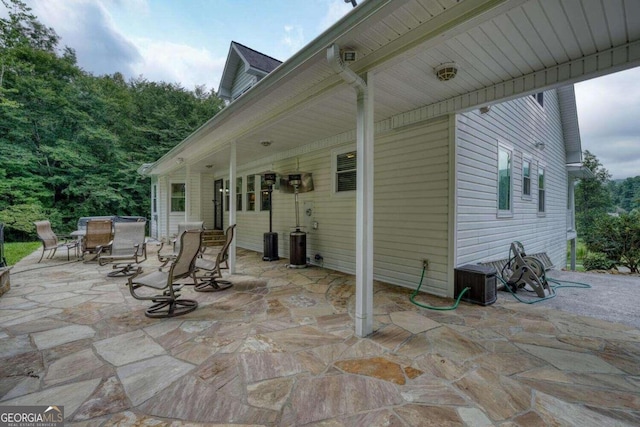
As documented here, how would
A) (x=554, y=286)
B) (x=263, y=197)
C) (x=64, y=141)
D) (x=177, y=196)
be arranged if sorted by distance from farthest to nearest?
(x=64, y=141) < (x=177, y=196) < (x=263, y=197) < (x=554, y=286)

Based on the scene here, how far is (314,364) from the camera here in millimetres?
2361

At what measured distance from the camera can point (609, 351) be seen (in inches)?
102

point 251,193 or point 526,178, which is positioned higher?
point 526,178

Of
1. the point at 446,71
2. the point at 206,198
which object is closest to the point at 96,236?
the point at 206,198

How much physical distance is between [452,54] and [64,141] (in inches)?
675

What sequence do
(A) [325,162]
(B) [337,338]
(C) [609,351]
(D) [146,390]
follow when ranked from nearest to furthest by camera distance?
(D) [146,390]
(C) [609,351]
(B) [337,338]
(A) [325,162]

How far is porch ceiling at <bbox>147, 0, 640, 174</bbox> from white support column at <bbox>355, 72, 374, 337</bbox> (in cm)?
40

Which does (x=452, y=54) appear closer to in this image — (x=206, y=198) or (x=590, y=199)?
(x=206, y=198)

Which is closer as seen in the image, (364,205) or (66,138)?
(364,205)

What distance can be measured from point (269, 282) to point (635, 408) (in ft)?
14.6

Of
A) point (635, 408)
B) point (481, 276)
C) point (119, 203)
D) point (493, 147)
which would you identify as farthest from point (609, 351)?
point (119, 203)

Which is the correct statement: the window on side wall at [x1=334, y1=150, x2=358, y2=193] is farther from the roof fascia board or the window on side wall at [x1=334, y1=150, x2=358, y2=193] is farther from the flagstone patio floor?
the flagstone patio floor

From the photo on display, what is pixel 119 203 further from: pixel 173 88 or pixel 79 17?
pixel 79 17

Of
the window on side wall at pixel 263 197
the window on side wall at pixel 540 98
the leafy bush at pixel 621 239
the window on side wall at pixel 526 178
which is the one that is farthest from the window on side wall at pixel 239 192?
the leafy bush at pixel 621 239
